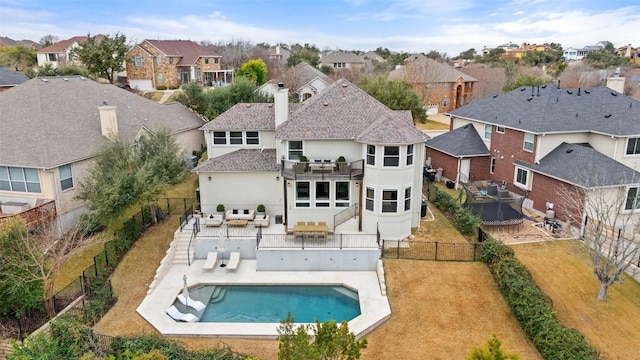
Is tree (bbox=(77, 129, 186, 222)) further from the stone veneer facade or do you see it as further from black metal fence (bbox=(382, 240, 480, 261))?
the stone veneer facade

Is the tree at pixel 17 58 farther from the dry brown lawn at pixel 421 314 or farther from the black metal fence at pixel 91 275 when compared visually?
the dry brown lawn at pixel 421 314

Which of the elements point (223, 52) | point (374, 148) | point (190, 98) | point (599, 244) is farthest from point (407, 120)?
point (223, 52)

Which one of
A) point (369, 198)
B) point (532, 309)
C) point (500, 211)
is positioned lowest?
point (532, 309)

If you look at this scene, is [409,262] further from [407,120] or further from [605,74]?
[605,74]

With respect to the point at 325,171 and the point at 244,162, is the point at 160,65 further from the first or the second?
the point at 325,171

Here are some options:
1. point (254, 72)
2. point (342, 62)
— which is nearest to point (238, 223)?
point (254, 72)

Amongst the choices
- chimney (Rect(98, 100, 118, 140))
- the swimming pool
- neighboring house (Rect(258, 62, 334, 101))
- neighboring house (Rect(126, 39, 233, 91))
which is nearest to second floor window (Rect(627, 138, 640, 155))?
the swimming pool

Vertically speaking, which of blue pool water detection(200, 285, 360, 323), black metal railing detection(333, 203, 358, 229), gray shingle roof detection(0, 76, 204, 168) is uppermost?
gray shingle roof detection(0, 76, 204, 168)
